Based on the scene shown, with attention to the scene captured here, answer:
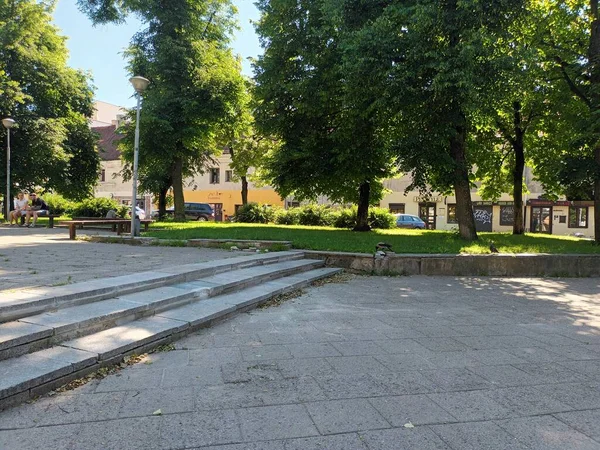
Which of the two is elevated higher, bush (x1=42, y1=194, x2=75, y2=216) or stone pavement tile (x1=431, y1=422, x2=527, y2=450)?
bush (x1=42, y1=194, x2=75, y2=216)

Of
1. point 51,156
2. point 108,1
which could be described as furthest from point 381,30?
point 51,156

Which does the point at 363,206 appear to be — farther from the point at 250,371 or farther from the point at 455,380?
the point at 250,371

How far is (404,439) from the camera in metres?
2.87

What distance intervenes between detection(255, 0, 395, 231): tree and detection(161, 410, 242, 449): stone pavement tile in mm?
13521

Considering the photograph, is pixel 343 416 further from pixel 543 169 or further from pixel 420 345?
pixel 543 169

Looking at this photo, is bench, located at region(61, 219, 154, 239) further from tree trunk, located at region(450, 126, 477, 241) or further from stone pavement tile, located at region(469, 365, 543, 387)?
stone pavement tile, located at region(469, 365, 543, 387)

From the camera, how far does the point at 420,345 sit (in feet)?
16.2

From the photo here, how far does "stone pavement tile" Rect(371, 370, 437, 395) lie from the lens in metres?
3.67

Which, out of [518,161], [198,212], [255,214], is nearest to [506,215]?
[518,161]

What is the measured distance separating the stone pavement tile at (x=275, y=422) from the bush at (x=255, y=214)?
989 inches

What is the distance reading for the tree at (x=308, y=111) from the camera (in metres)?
16.2

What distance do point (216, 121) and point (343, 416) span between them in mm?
20983

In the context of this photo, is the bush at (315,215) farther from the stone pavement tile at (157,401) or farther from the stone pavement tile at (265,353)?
the stone pavement tile at (157,401)

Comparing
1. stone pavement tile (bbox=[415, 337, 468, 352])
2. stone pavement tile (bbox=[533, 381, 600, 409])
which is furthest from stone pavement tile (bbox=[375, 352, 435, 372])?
stone pavement tile (bbox=[533, 381, 600, 409])
